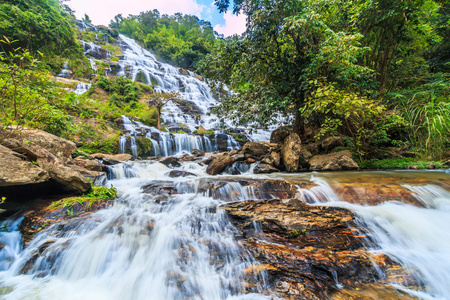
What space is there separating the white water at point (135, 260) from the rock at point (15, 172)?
2.83 ft

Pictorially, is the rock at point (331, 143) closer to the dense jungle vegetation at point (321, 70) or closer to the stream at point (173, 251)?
the dense jungle vegetation at point (321, 70)

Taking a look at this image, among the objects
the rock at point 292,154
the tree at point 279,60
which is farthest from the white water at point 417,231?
the tree at point 279,60

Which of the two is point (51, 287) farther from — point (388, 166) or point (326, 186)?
point (388, 166)

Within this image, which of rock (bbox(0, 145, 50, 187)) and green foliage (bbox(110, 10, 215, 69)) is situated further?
green foliage (bbox(110, 10, 215, 69))

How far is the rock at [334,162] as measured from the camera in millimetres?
5829

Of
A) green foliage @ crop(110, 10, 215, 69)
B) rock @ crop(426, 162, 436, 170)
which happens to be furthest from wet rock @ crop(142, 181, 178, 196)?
green foliage @ crop(110, 10, 215, 69)

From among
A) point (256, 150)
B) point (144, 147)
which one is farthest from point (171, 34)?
point (256, 150)

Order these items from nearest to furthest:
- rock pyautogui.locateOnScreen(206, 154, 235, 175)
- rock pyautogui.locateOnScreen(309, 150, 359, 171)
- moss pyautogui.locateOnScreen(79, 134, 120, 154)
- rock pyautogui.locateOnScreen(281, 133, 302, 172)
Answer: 1. rock pyautogui.locateOnScreen(309, 150, 359, 171)
2. rock pyautogui.locateOnScreen(281, 133, 302, 172)
3. rock pyautogui.locateOnScreen(206, 154, 235, 175)
4. moss pyautogui.locateOnScreen(79, 134, 120, 154)

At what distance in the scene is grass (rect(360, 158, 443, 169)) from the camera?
18.1 ft

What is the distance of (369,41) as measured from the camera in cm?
720

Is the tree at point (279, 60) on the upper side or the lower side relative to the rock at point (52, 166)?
upper

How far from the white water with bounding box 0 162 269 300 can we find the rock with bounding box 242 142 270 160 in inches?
169

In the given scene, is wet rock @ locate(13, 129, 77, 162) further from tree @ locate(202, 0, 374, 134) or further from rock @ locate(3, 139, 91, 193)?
tree @ locate(202, 0, 374, 134)

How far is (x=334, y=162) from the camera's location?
5953 mm
